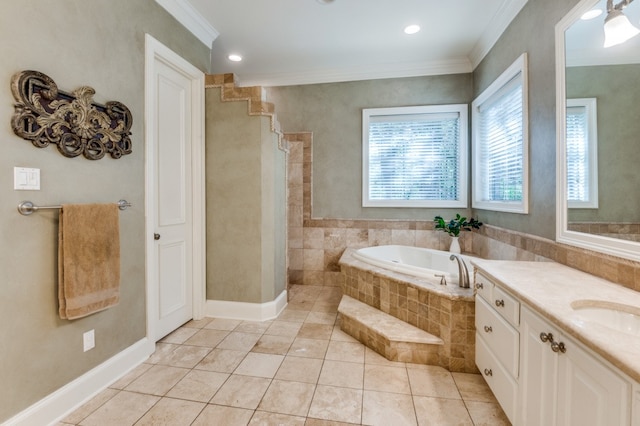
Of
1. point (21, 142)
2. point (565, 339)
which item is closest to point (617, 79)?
point (565, 339)

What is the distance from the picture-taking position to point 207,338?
250 centimetres

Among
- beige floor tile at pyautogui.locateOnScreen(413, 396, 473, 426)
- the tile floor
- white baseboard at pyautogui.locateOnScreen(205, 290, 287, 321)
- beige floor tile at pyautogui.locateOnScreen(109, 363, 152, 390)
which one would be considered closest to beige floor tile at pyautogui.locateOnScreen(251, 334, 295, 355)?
the tile floor

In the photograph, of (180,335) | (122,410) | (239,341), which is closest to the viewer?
(122,410)

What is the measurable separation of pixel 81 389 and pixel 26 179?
123 centimetres

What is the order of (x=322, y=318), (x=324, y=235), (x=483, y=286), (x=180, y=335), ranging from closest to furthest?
(x=483, y=286) < (x=180, y=335) < (x=322, y=318) < (x=324, y=235)

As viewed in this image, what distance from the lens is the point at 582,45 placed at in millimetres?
1662

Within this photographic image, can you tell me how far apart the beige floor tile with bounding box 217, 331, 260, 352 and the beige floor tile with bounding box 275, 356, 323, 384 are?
40 centimetres

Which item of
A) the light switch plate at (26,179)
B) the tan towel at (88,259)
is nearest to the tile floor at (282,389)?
the tan towel at (88,259)

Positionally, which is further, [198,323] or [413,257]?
[413,257]

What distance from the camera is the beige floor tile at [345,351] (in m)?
2.18

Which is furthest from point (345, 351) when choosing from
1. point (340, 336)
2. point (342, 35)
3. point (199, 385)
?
point (342, 35)

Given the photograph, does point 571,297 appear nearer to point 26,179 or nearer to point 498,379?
point 498,379

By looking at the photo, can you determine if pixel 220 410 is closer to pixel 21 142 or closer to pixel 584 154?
pixel 21 142

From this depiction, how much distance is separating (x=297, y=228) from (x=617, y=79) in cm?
Answer: 321
